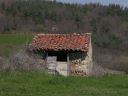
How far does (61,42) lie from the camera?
32.8 m

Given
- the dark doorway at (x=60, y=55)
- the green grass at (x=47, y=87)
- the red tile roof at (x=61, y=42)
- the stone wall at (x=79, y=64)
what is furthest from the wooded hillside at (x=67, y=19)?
the green grass at (x=47, y=87)

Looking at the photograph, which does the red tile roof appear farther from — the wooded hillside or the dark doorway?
the wooded hillside

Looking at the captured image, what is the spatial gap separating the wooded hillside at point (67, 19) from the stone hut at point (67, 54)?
3363cm

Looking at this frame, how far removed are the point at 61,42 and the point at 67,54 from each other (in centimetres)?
112

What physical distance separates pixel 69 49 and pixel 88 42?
1.93m

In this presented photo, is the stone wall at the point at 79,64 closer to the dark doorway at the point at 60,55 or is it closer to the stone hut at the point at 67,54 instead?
the stone hut at the point at 67,54

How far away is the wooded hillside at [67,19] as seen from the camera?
7369cm

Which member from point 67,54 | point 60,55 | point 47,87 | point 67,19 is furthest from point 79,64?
point 67,19

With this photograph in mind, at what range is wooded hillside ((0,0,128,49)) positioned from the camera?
73.7 meters

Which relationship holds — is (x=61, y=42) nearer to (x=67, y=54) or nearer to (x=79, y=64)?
(x=67, y=54)

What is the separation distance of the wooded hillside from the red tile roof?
32.8 m

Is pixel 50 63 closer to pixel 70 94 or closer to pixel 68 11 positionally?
pixel 70 94

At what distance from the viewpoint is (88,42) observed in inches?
1303

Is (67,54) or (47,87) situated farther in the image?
(67,54)
